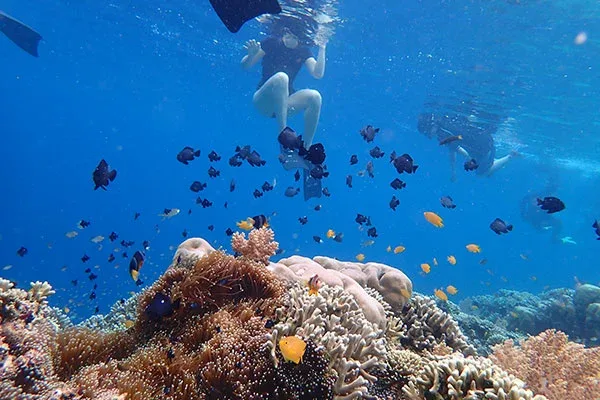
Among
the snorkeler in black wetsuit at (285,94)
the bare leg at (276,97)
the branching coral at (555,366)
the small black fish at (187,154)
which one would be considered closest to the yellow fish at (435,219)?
the branching coral at (555,366)

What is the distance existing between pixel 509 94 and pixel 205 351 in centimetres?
2584

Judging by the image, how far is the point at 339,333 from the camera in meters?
4.02

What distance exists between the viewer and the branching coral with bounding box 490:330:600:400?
183 inches

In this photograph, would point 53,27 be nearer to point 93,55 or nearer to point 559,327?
point 93,55

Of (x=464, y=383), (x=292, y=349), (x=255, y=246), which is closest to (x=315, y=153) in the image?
(x=255, y=246)

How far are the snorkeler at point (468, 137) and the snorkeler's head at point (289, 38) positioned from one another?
38.2 feet

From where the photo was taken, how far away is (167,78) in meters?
46.8

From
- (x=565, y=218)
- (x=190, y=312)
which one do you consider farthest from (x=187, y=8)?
(x=565, y=218)

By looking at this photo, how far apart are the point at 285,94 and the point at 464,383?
11.4m

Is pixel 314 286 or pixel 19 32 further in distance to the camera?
pixel 19 32

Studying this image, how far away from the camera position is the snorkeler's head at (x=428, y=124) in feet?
95.2

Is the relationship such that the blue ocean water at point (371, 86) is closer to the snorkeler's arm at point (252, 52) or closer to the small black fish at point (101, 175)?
the small black fish at point (101, 175)

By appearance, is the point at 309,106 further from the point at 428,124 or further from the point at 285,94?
the point at 428,124

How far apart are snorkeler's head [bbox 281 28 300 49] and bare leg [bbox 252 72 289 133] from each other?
7564 mm
